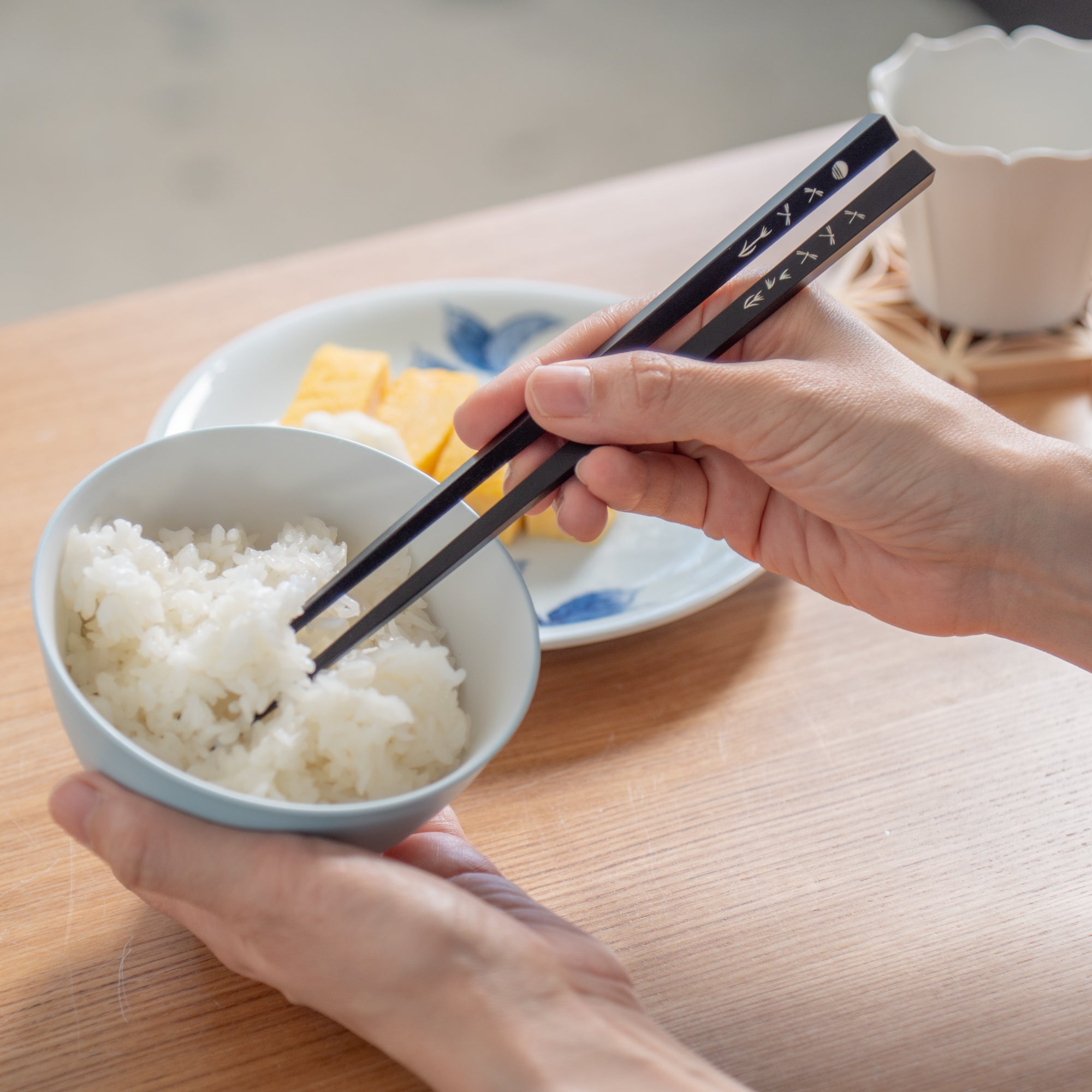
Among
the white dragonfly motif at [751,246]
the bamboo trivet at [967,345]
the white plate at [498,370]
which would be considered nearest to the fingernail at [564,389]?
the white dragonfly motif at [751,246]

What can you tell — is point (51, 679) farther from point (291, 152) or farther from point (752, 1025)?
point (291, 152)

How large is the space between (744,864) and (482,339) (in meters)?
0.87

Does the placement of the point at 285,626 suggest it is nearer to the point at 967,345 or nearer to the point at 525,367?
the point at 525,367

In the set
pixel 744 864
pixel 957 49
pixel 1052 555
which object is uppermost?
pixel 957 49

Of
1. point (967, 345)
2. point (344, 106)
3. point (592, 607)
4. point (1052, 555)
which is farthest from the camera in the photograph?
point (344, 106)

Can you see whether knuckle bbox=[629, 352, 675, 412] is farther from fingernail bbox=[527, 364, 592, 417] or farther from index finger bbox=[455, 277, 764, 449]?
index finger bbox=[455, 277, 764, 449]

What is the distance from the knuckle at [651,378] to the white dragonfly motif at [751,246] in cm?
10

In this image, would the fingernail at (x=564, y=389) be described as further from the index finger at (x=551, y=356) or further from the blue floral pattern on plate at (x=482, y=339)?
the blue floral pattern on plate at (x=482, y=339)

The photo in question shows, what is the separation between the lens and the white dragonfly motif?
2.78ft

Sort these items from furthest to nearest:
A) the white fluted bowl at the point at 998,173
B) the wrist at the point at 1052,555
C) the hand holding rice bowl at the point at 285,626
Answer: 1. the white fluted bowl at the point at 998,173
2. the wrist at the point at 1052,555
3. the hand holding rice bowl at the point at 285,626

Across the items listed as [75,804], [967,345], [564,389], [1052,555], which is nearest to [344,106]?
[967,345]

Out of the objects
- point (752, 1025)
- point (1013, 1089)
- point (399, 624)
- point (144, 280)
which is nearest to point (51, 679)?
point (399, 624)

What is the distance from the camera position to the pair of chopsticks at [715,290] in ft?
2.66

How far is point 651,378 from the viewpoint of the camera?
880 millimetres
